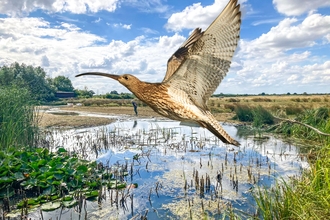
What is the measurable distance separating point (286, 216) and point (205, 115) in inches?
107

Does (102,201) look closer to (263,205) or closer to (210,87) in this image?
(263,205)

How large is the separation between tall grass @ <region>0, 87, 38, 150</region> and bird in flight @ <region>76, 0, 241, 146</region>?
6179 mm

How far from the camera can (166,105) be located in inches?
81.6

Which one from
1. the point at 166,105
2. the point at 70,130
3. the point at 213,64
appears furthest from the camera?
the point at 70,130

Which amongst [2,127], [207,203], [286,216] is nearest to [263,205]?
[286,216]

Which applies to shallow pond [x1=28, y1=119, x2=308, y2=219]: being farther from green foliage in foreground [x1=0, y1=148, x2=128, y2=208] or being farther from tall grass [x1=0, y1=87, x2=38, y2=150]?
tall grass [x1=0, y1=87, x2=38, y2=150]

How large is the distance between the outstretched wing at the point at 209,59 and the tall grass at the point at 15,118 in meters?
6.17

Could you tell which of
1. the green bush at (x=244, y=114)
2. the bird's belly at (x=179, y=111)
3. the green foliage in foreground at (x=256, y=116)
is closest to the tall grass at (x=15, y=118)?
the bird's belly at (x=179, y=111)

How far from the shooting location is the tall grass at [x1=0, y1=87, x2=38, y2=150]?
7570 mm

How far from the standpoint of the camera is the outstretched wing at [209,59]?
7.25 feet

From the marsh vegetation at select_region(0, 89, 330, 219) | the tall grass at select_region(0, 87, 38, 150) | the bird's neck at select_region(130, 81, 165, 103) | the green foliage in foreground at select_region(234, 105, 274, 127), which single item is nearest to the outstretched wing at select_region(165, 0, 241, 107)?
the bird's neck at select_region(130, 81, 165, 103)

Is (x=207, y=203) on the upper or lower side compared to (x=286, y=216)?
lower

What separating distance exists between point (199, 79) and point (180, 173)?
242 inches

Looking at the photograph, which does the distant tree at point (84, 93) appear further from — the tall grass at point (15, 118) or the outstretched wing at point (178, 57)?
the outstretched wing at point (178, 57)
